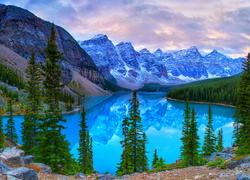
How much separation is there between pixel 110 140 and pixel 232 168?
117 ft

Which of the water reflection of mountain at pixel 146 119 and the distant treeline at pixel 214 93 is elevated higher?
the distant treeline at pixel 214 93

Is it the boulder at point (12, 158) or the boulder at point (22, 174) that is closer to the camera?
the boulder at point (22, 174)

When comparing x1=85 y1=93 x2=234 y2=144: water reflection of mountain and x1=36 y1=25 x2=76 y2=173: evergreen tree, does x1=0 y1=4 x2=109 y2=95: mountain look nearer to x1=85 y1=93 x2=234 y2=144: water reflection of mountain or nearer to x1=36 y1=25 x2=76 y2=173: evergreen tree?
x1=85 y1=93 x2=234 y2=144: water reflection of mountain

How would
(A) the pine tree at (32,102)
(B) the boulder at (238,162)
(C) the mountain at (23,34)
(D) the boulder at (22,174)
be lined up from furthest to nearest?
(C) the mountain at (23,34)
(A) the pine tree at (32,102)
(B) the boulder at (238,162)
(D) the boulder at (22,174)

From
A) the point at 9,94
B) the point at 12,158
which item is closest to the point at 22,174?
the point at 12,158

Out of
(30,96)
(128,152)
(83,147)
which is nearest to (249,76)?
(128,152)

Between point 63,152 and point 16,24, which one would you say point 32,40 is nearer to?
point 16,24

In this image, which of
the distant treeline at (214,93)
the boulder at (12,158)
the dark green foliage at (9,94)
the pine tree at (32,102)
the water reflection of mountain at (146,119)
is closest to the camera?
the boulder at (12,158)

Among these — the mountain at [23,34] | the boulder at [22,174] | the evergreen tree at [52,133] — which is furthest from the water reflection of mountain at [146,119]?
the mountain at [23,34]

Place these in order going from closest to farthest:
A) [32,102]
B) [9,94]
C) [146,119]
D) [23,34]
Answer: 1. [32,102]
2. [146,119]
3. [9,94]
4. [23,34]

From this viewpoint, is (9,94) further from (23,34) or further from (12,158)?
(23,34)

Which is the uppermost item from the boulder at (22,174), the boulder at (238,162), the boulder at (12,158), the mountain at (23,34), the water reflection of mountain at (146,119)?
the mountain at (23,34)

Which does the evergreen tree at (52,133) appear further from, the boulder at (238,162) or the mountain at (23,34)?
the mountain at (23,34)

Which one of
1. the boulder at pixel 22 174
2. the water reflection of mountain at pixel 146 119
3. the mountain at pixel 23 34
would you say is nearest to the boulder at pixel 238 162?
the boulder at pixel 22 174
